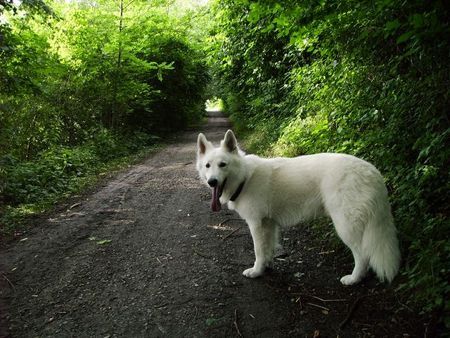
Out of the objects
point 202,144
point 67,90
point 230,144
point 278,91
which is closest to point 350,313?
point 230,144

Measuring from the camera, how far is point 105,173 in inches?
391

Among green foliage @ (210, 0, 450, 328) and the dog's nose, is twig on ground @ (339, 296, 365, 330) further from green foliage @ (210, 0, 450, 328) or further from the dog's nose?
the dog's nose

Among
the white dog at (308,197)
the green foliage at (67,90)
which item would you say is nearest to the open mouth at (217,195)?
the white dog at (308,197)

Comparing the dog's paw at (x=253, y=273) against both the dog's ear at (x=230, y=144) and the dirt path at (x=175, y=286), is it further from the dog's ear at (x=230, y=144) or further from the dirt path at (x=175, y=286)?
the dog's ear at (x=230, y=144)

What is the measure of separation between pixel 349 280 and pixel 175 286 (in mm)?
1963

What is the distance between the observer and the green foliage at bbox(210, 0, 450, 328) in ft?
9.70

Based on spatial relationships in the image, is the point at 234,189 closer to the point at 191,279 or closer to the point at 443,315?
the point at 191,279

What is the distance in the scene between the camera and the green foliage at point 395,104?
2.96 meters

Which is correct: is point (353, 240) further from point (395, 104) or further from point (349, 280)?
point (395, 104)

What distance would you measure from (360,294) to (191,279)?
74.6 inches

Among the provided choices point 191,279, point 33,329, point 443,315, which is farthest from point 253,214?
point 33,329

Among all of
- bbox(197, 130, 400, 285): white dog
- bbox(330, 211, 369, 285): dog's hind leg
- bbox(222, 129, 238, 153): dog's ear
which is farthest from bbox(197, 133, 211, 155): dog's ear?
bbox(330, 211, 369, 285): dog's hind leg

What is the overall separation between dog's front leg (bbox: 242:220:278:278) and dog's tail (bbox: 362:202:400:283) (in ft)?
3.73

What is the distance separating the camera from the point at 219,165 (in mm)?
4020
